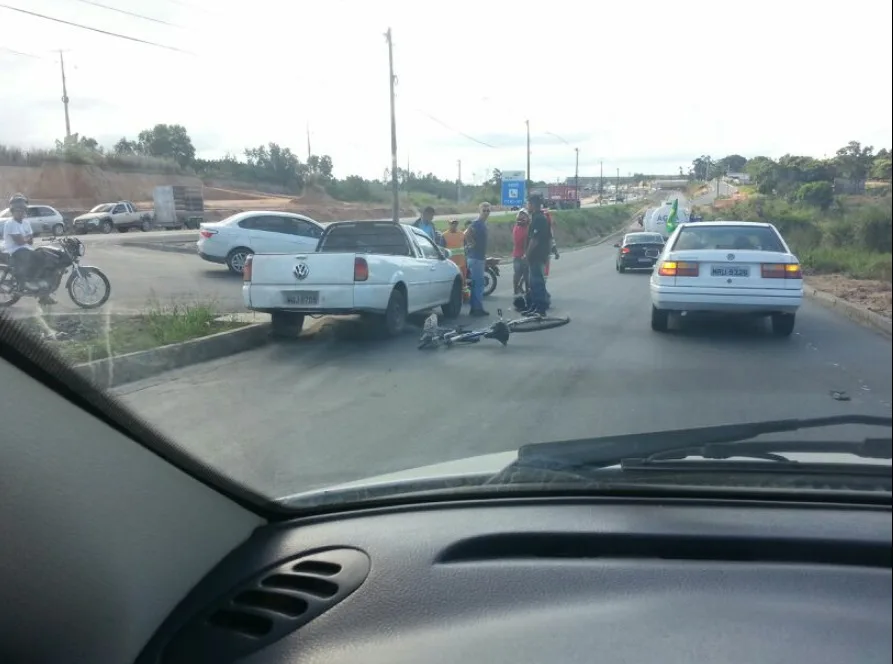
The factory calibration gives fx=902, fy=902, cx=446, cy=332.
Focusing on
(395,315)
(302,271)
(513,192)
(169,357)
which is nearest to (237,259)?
(302,271)

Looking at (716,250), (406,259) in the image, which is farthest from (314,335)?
(716,250)

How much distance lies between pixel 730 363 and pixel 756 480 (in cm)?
364

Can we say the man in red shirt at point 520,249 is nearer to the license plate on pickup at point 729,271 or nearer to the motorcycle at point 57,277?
the license plate on pickup at point 729,271

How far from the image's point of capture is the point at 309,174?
23.4 ft

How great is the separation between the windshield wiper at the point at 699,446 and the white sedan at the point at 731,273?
194 centimetres

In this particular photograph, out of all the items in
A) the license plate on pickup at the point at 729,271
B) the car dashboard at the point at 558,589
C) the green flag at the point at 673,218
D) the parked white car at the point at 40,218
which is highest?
the parked white car at the point at 40,218

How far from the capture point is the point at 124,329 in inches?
223

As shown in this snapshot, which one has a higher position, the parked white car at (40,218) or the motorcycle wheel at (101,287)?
the parked white car at (40,218)

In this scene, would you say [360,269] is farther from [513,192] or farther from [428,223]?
[513,192]

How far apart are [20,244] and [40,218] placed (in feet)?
0.49

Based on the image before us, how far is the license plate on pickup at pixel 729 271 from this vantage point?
631 cm

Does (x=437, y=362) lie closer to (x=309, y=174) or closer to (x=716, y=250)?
(x=309, y=174)

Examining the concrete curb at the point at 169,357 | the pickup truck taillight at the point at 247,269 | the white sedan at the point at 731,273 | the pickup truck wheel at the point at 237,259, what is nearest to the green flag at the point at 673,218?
the white sedan at the point at 731,273

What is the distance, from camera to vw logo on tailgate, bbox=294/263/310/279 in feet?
29.0
